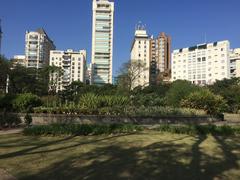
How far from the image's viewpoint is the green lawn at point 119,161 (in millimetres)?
6742

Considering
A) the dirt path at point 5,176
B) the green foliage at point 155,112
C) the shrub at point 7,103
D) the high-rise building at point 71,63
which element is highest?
the high-rise building at point 71,63

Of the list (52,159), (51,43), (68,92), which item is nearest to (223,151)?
(52,159)

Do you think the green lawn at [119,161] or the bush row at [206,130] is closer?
the green lawn at [119,161]

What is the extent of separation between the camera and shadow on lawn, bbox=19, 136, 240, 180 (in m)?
6.66

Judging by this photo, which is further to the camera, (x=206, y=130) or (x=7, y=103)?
(x=7, y=103)

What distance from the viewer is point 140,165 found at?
7574mm

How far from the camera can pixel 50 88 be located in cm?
7631

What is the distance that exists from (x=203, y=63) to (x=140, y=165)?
443 ft

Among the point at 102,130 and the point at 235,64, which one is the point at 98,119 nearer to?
the point at 102,130

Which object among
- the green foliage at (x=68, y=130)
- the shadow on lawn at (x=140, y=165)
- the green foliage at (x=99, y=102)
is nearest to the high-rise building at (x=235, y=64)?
the green foliage at (x=99, y=102)

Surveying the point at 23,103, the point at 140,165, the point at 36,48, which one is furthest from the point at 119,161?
the point at 36,48

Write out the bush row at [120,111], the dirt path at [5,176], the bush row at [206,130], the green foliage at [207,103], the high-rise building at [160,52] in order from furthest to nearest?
the high-rise building at [160,52] < the green foliage at [207,103] < the bush row at [120,111] < the bush row at [206,130] < the dirt path at [5,176]

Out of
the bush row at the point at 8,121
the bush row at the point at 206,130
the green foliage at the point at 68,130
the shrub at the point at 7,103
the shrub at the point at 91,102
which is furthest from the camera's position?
the shrub at the point at 91,102

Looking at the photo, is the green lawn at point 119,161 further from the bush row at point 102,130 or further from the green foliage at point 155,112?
the green foliage at point 155,112
